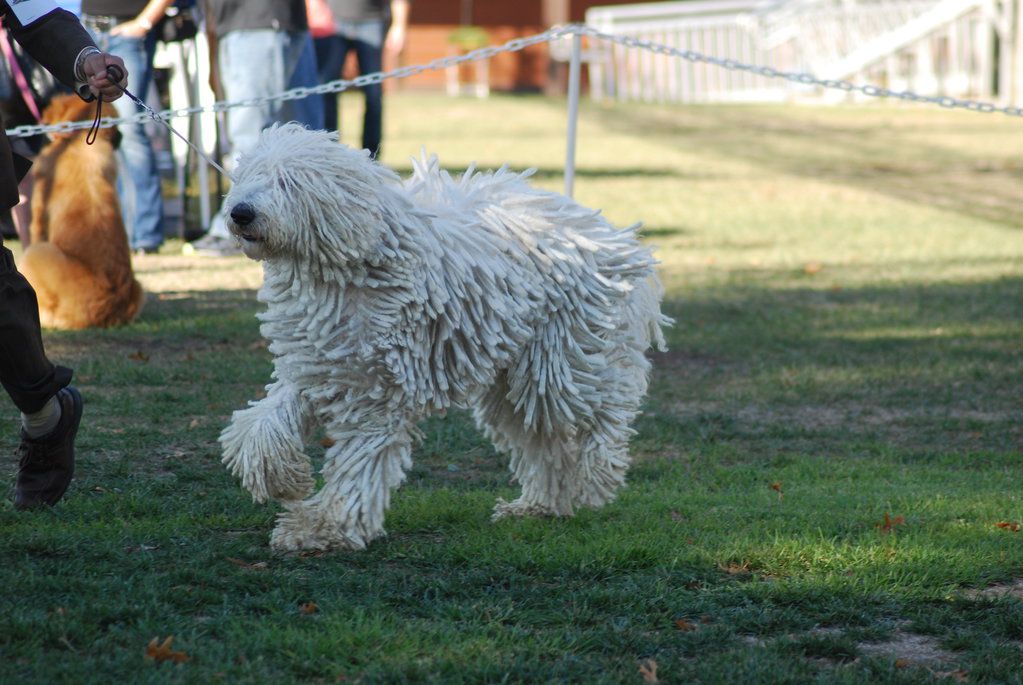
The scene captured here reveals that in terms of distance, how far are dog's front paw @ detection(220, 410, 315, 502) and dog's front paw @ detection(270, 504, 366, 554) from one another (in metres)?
0.12

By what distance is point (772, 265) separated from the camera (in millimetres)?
11195

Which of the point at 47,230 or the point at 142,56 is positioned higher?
the point at 142,56

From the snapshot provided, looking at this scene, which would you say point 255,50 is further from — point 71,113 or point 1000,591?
point 1000,591

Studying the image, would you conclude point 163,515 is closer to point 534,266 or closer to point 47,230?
point 534,266

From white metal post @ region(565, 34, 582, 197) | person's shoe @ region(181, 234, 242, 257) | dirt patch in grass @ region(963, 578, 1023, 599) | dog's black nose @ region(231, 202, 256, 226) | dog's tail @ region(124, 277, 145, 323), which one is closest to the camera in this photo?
dog's black nose @ region(231, 202, 256, 226)

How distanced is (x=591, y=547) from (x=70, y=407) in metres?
1.79

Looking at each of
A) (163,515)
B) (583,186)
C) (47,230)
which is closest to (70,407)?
(163,515)

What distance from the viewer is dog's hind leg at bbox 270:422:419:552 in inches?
176

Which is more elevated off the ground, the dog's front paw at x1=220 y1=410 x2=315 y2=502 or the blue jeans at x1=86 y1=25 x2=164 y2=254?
the blue jeans at x1=86 y1=25 x2=164 y2=254

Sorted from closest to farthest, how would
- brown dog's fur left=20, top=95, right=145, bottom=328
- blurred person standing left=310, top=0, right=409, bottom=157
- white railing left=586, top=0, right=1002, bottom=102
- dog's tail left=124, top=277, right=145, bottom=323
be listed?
1. brown dog's fur left=20, top=95, right=145, bottom=328
2. dog's tail left=124, top=277, right=145, bottom=323
3. blurred person standing left=310, top=0, right=409, bottom=157
4. white railing left=586, top=0, right=1002, bottom=102

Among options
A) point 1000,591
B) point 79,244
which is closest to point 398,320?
point 1000,591

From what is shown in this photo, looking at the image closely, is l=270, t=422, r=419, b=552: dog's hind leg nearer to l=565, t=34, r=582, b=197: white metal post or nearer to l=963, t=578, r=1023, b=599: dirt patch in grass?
l=963, t=578, r=1023, b=599: dirt patch in grass

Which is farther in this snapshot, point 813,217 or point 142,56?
point 813,217

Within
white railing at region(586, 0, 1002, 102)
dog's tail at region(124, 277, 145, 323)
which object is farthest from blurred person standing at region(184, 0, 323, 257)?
white railing at region(586, 0, 1002, 102)
